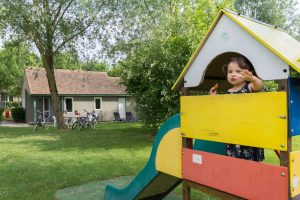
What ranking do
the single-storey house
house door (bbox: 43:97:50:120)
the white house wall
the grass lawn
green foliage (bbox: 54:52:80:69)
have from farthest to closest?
house door (bbox: 43:97:50:120), the single-storey house, green foliage (bbox: 54:52:80:69), the grass lawn, the white house wall

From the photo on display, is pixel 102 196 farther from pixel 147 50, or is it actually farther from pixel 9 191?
pixel 147 50

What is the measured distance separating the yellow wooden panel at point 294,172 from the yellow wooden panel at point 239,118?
146mm

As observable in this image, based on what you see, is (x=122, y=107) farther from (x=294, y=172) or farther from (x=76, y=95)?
(x=294, y=172)

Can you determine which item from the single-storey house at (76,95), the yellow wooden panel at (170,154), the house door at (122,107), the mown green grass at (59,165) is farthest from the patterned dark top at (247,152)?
the house door at (122,107)

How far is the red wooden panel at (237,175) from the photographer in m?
2.61

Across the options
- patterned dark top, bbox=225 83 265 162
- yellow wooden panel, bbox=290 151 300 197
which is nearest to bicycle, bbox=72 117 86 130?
patterned dark top, bbox=225 83 265 162

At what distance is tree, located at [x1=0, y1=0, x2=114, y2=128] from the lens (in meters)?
17.5

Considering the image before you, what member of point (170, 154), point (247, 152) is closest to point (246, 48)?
point (247, 152)

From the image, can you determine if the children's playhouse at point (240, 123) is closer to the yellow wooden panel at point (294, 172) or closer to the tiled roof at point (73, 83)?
the yellow wooden panel at point (294, 172)

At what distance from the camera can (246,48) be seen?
9.50 ft

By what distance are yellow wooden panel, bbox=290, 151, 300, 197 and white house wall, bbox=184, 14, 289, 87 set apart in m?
0.66

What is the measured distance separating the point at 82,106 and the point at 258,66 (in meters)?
28.4

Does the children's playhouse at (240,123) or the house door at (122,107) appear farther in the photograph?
the house door at (122,107)

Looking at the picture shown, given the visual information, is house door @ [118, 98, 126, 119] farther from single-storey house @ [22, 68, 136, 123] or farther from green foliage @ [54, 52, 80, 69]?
green foliage @ [54, 52, 80, 69]
